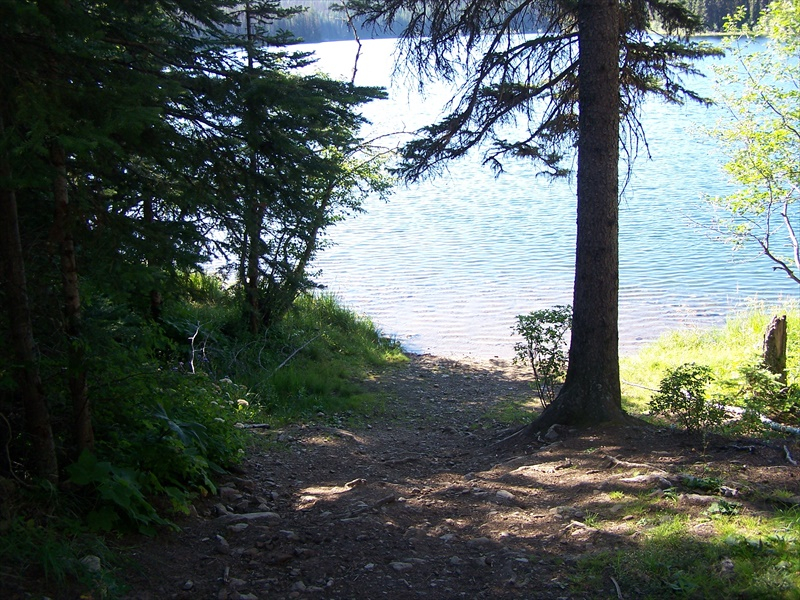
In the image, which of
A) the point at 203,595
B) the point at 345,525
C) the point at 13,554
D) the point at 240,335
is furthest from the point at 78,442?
the point at 240,335

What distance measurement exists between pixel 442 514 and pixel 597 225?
10.3 ft

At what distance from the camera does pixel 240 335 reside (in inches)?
426

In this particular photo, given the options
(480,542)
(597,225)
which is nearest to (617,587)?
(480,542)

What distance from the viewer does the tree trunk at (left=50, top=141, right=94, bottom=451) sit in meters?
3.73

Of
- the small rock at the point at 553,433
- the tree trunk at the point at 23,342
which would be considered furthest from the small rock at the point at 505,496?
the tree trunk at the point at 23,342

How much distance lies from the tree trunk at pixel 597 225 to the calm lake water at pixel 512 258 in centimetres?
267

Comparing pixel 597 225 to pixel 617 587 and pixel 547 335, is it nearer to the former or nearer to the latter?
pixel 547 335

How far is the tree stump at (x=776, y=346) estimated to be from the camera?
863 centimetres

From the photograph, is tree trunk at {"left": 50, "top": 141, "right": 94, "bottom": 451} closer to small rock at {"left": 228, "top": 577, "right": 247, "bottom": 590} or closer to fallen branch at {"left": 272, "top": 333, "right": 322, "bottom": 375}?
small rock at {"left": 228, "top": 577, "right": 247, "bottom": 590}

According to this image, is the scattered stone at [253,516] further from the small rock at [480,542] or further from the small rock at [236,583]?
the small rock at [480,542]

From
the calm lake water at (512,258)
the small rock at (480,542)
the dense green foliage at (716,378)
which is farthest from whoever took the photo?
the calm lake water at (512,258)

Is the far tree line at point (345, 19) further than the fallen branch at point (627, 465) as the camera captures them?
Yes

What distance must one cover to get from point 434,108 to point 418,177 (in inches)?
905

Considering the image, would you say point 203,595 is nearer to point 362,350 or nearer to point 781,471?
point 781,471
